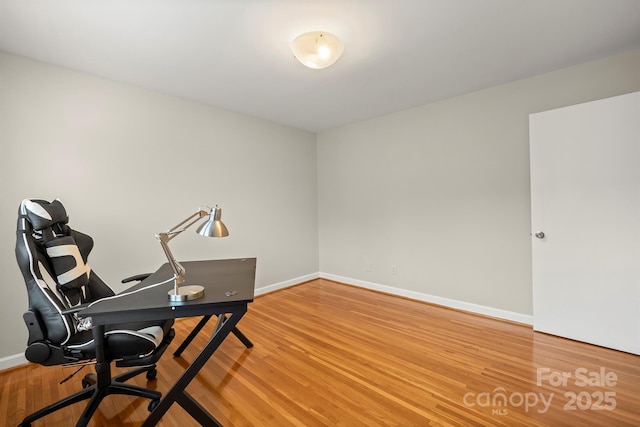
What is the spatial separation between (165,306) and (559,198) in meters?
3.16

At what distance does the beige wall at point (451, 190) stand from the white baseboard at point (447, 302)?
0.10ft

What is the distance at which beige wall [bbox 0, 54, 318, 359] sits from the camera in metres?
2.23

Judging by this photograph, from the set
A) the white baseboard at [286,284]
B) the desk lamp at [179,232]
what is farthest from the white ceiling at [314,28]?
the white baseboard at [286,284]

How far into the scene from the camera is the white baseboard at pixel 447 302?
287 centimetres

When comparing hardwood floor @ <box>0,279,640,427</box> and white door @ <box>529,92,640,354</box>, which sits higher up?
white door @ <box>529,92,640,354</box>

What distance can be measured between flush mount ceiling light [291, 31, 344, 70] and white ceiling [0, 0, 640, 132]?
0.06m

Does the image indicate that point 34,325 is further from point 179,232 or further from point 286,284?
point 286,284

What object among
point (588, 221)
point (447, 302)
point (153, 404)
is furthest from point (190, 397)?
point (588, 221)

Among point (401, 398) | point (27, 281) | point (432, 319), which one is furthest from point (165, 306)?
point (432, 319)

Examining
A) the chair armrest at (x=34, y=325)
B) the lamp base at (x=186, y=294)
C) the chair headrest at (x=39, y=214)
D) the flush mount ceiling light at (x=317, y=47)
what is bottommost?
the chair armrest at (x=34, y=325)

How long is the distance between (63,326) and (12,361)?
138 cm

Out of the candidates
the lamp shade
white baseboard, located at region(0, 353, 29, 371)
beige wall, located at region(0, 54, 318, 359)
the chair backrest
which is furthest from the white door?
white baseboard, located at region(0, 353, 29, 371)

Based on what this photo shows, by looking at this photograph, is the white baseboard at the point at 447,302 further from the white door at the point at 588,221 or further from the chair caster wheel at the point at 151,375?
the chair caster wheel at the point at 151,375

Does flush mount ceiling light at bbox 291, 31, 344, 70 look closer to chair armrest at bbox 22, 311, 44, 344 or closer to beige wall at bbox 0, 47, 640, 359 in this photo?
beige wall at bbox 0, 47, 640, 359
